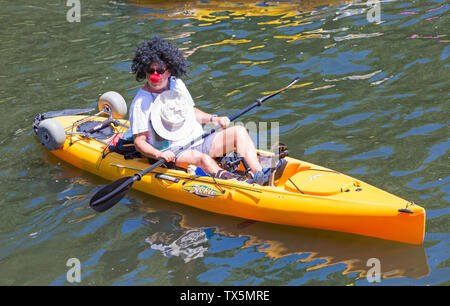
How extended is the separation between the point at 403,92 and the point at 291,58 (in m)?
2.19

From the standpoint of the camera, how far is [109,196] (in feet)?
19.9

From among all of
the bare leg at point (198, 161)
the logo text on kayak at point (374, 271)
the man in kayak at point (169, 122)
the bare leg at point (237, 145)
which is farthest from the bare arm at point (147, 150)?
the logo text on kayak at point (374, 271)

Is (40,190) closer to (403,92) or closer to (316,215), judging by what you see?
(316,215)

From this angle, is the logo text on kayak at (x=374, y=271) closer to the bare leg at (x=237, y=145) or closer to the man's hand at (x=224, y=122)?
the bare leg at (x=237, y=145)

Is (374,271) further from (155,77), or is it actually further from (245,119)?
(245,119)

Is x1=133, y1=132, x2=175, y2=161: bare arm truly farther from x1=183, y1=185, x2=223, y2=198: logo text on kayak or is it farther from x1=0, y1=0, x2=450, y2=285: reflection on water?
x1=0, y1=0, x2=450, y2=285: reflection on water

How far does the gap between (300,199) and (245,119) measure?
2.91 metres

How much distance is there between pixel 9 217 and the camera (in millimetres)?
6621

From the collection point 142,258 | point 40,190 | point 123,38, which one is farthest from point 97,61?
point 142,258

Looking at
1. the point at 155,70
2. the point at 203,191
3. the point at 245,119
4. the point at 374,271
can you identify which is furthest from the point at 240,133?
the point at 245,119

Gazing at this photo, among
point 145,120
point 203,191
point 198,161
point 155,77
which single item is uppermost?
point 155,77

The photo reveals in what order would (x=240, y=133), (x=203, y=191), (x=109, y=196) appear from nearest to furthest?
1. (x=109, y=196)
2. (x=203, y=191)
3. (x=240, y=133)
